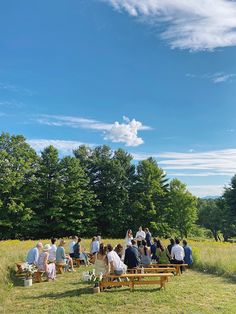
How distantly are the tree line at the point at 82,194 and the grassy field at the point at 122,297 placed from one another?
27389mm

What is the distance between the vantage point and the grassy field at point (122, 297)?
29.0 ft

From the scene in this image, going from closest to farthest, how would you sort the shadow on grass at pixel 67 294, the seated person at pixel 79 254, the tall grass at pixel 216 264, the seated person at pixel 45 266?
the shadow on grass at pixel 67 294
the seated person at pixel 45 266
the tall grass at pixel 216 264
the seated person at pixel 79 254

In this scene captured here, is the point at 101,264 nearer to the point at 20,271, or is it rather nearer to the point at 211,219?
the point at 20,271

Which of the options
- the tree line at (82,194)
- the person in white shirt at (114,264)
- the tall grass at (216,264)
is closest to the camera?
the person in white shirt at (114,264)

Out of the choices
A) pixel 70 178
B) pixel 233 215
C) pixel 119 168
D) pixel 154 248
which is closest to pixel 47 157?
pixel 70 178

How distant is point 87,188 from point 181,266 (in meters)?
32.3

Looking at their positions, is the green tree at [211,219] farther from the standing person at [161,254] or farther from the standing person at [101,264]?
the standing person at [101,264]

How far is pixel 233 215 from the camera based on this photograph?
46.7 metres

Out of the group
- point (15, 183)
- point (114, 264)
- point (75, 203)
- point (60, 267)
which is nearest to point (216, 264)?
point (114, 264)

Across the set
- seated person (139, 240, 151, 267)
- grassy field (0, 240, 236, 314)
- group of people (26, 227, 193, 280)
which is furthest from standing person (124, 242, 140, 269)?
seated person (139, 240, 151, 267)

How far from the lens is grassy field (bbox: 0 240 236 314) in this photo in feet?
29.0

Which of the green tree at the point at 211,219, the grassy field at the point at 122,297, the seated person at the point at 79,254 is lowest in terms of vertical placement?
the grassy field at the point at 122,297

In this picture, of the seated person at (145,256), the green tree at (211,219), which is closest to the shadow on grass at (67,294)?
the seated person at (145,256)

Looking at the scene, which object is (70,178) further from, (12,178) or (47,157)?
(12,178)
